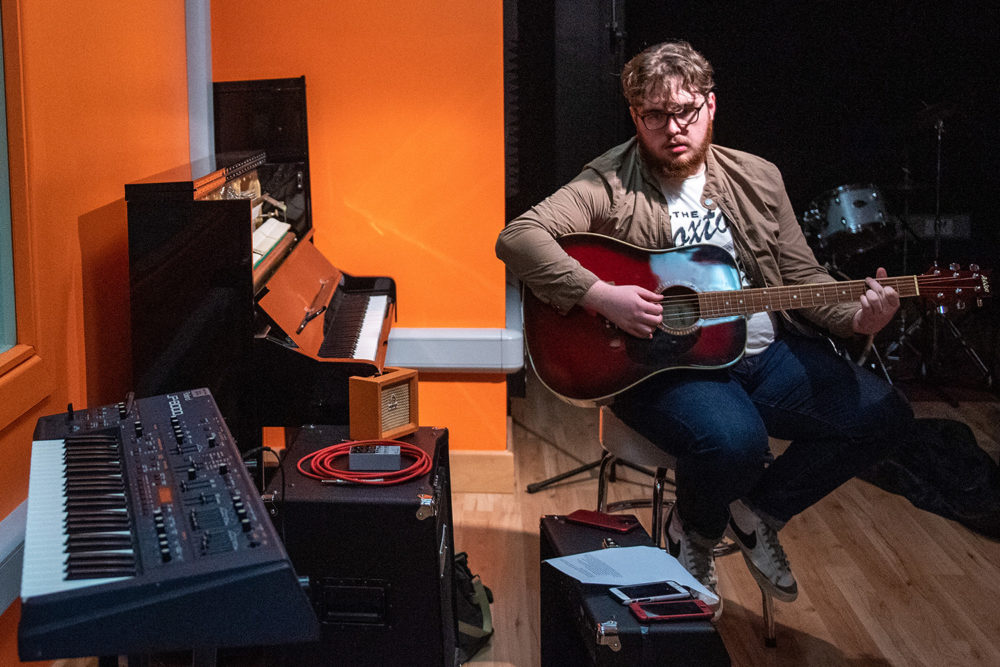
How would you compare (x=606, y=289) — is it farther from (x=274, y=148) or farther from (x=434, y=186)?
(x=274, y=148)

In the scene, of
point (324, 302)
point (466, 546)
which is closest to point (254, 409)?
point (324, 302)

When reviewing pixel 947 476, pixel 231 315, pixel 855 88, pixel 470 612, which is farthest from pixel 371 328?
pixel 855 88

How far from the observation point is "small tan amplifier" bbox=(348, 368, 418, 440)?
2.24 metres

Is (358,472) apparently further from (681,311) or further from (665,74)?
(665,74)

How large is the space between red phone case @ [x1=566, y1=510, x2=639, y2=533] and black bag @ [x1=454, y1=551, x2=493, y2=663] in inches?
16.3

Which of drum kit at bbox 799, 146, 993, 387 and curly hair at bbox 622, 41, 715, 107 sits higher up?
curly hair at bbox 622, 41, 715, 107

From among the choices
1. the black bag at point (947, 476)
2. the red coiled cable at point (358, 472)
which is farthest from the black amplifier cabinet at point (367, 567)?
the black bag at point (947, 476)

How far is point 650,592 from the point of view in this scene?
1.82 meters

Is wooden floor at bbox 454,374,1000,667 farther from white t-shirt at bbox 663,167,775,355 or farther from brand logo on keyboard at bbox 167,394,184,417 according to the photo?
brand logo on keyboard at bbox 167,394,184,417

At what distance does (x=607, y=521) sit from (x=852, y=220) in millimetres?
2975

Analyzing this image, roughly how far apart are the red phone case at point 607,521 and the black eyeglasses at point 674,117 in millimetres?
991

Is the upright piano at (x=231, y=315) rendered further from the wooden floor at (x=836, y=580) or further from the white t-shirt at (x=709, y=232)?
the white t-shirt at (x=709, y=232)

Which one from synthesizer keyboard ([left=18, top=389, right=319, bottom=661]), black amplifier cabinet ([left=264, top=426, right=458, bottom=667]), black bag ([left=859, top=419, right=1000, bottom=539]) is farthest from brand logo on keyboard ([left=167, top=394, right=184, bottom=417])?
black bag ([left=859, top=419, right=1000, bottom=539])

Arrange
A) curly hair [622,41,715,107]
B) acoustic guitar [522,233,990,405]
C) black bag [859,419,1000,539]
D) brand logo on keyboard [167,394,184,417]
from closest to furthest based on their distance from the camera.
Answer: brand logo on keyboard [167,394,184,417]
acoustic guitar [522,233,990,405]
curly hair [622,41,715,107]
black bag [859,419,1000,539]
